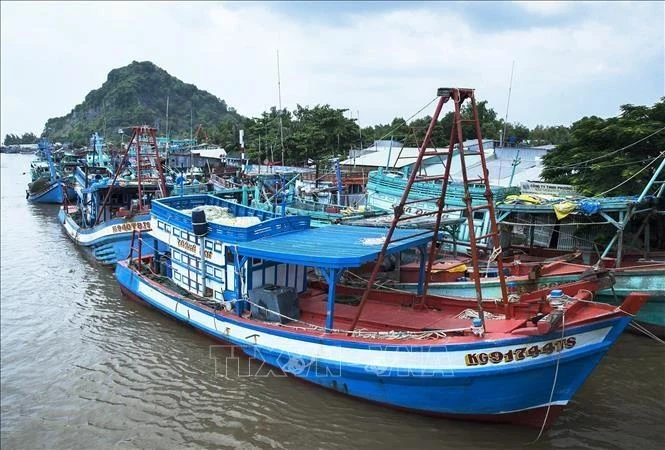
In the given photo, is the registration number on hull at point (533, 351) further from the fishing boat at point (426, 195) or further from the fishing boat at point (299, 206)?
the fishing boat at point (299, 206)

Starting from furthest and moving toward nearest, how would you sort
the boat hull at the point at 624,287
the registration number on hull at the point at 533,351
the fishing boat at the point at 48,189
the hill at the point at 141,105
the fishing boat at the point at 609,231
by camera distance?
1. the hill at the point at 141,105
2. the fishing boat at the point at 48,189
3. the fishing boat at the point at 609,231
4. the boat hull at the point at 624,287
5. the registration number on hull at the point at 533,351

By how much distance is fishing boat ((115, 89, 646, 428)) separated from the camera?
802cm

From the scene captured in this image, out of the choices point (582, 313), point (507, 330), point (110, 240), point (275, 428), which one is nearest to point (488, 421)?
point (507, 330)

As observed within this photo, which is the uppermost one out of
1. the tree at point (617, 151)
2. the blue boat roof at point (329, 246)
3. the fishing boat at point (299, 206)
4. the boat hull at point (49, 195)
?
the tree at point (617, 151)

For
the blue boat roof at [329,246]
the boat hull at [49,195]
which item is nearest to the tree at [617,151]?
the blue boat roof at [329,246]

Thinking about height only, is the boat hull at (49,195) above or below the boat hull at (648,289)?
below

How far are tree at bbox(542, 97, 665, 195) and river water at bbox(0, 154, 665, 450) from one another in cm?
549

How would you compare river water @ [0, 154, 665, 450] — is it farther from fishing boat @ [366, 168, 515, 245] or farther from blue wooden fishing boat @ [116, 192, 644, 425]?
fishing boat @ [366, 168, 515, 245]

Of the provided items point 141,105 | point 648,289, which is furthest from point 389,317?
point 141,105

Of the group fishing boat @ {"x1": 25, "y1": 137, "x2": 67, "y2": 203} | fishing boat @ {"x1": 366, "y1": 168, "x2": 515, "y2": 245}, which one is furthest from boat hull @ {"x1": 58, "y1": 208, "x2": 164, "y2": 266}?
fishing boat @ {"x1": 25, "y1": 137, "x2": 67, "y2": 203}

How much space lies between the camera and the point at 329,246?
1063 cm

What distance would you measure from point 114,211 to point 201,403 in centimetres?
1790

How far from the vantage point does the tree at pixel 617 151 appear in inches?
626

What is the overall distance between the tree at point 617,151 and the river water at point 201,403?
5489 millimetres
